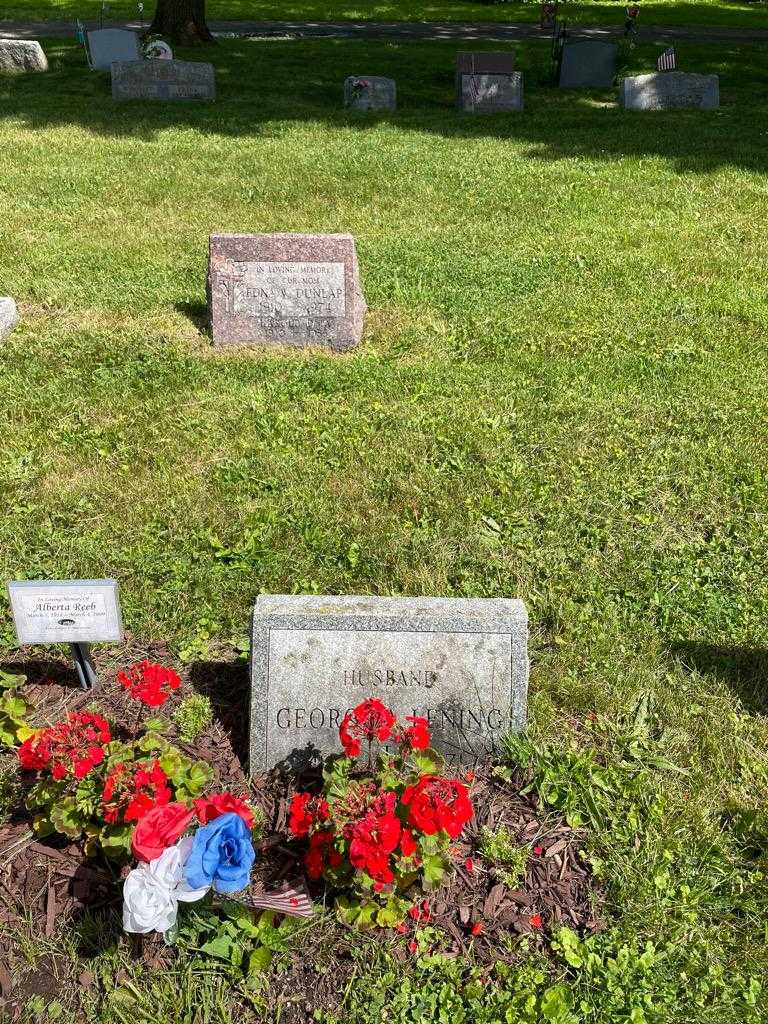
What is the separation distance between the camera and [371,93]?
1528 centimetres

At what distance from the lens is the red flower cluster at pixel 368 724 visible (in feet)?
9.79

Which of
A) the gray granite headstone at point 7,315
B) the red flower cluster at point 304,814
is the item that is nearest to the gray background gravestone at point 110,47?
the gray granite headstone at point 7,315

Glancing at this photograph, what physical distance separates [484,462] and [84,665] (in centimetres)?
280

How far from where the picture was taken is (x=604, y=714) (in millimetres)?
3758

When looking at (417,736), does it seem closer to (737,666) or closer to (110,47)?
(737,666)

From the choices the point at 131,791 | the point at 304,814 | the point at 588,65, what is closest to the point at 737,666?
the point at 304,814

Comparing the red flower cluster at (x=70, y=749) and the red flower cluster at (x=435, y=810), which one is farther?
the red flower cluster at (x=70, y=749)

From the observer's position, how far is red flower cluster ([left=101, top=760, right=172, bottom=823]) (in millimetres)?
2770

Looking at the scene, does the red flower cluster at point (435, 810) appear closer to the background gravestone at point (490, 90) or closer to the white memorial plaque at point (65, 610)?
the white memorial plaque at point (65, 610)

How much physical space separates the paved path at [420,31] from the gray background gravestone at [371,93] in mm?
8422

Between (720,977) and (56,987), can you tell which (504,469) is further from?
(56,987)

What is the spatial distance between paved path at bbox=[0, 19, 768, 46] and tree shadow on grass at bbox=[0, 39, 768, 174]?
322 cm

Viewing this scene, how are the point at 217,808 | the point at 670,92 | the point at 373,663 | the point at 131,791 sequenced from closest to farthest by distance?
the point at 217,808, the point at 131,791, the point at 373,663, the point at 670,92

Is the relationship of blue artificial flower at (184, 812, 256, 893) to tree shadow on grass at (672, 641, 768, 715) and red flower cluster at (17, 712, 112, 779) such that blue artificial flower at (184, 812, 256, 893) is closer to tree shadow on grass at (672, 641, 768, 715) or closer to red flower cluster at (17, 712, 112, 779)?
red flower cluster at (17, 712, 112, 779)
